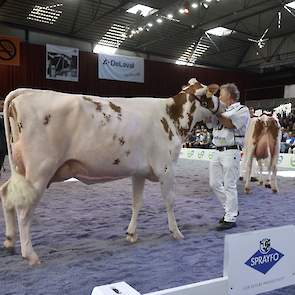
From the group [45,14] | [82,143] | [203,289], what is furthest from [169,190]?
[45,14]

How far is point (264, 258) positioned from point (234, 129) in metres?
2.21

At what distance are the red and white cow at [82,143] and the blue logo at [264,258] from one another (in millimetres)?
1586

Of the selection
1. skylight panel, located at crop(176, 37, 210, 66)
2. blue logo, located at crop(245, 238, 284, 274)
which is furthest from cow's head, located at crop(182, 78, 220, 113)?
skylight panel, located at crop(176, 37, 210, 66)

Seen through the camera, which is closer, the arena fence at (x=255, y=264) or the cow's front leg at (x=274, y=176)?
the arena fence at (x=255, y=264)

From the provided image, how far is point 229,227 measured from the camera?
4.43 m

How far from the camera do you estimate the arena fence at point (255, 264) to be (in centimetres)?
217

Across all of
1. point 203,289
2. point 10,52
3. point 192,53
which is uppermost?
point 192,53

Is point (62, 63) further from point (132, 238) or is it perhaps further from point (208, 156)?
point (132, 238)

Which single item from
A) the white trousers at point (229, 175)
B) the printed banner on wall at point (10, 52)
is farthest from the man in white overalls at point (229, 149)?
the printed banner on wall at point (10, 52)

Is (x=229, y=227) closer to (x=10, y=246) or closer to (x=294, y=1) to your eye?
(x=10, y=246)

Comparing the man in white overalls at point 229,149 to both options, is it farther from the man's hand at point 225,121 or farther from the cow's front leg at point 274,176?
the cow's front leg at point 274,176

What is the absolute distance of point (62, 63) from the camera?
18859mm

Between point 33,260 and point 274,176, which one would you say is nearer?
point 33,260

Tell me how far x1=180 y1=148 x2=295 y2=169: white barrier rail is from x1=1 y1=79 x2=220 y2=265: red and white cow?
869cm
